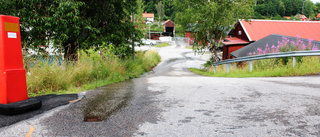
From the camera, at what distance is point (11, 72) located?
172 inches

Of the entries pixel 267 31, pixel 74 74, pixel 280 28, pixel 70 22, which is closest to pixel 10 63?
pixel 74 74

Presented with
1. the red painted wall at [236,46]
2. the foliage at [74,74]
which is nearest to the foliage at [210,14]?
the red painted wall at [236,46]

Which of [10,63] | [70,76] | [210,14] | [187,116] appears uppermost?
[210,14]

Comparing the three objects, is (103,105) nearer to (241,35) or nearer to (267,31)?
(267,31)

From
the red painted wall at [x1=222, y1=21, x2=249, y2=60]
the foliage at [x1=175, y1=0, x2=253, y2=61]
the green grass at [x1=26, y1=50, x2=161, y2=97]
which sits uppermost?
the foliage at [x1=175, y1=0, x2=253, y2=61]

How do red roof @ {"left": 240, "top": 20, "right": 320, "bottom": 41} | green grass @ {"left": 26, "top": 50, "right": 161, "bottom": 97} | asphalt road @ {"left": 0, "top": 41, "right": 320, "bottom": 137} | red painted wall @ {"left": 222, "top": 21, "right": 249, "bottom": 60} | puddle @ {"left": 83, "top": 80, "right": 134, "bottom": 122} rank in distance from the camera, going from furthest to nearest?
red painted wall @ {"left": 222, "top": 21, "right": 249, "bottom": 60}
red roof @ {"left": 240, "top": 20, "right": 320, "bottom": 41}
green grass @ {"left": 26, "top": 50, "right": 161, "bottom": 97}
puddle @ {"left": 83, "top": 80, "right": 134, "bottom": 122}
asphalt road @ {"left": 0, "top": 41, "right": 320, "bottom": 137}

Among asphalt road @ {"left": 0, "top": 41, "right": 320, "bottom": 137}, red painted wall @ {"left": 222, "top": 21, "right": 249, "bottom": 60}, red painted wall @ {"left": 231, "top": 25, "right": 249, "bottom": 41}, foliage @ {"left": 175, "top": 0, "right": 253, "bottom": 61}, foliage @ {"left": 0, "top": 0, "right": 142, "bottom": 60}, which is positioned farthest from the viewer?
red painted wall @ {"left": 231, "top": 25, "right": 249, "bottom": 41}

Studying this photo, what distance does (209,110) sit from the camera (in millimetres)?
4480

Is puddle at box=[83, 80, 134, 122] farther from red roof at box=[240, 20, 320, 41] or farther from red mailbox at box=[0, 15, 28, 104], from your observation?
red roof at box=[240, 20, 320, 41]

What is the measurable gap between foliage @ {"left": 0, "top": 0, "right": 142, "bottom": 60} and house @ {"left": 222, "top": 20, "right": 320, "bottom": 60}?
63.7ft

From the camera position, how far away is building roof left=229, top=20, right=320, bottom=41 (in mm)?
29420

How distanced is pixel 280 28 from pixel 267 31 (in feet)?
5.42

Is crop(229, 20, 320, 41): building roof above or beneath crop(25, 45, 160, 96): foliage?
above

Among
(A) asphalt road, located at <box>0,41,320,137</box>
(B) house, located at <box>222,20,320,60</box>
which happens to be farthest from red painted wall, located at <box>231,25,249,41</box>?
(A) asphalt road, located at <box>0,41,320,137</box>
